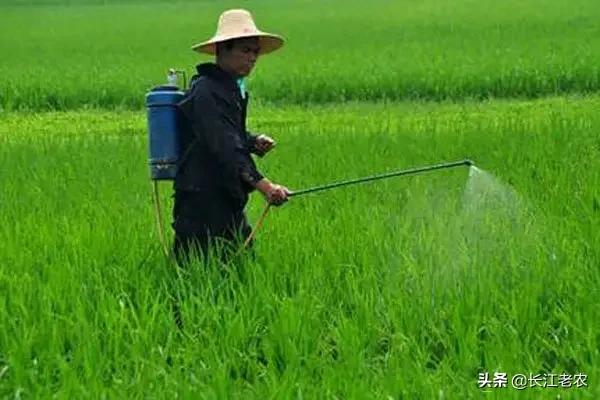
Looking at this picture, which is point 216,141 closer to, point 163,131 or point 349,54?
point 163,131

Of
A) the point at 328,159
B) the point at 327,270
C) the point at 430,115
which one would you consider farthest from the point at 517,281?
the point at 430,115

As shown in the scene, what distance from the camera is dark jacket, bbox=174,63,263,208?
13.2ft

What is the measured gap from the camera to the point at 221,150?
4008 millimetres

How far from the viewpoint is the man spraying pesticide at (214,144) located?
13.2 feet

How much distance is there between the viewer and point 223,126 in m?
4.02

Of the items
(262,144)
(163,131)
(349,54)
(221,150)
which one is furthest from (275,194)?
(349,54)

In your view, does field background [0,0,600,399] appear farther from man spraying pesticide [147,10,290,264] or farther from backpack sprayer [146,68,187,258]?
backpack sprayer [146,68,187,258]

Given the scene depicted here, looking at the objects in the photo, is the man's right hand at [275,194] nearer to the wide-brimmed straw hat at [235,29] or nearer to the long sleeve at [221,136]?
the long sleeve at [221,136]

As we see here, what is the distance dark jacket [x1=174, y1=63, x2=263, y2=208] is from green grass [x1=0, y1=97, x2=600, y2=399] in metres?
0.35

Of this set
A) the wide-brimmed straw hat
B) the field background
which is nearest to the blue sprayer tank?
the wide-brimmed straw hat

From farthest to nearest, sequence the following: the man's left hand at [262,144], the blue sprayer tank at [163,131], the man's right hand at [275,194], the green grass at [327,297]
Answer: the man's left hand at [262,144] → the blue sprayer tank at [163,131] → the man's right hand at [275,194] → the green grass at [327,297]

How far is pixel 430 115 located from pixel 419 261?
7.61 metres

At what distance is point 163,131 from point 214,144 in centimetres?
26

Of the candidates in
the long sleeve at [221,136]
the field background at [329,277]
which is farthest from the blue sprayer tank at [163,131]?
the field background at [329,277]
